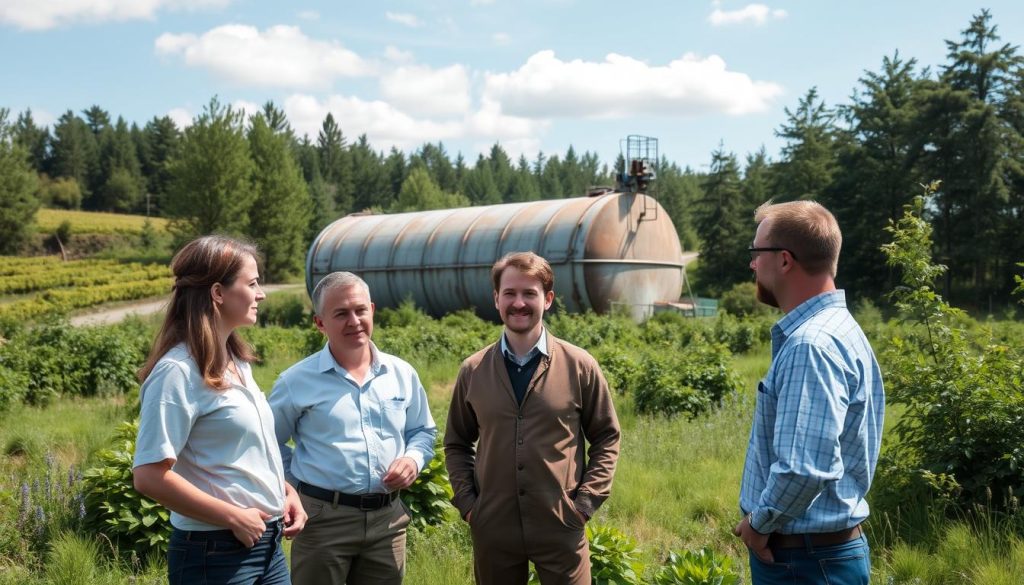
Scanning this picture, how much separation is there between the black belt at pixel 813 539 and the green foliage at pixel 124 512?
13.6 feet

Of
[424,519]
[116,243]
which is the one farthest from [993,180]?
[116,243]

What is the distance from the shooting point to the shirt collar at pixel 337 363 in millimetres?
3795

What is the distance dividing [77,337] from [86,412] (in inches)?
134

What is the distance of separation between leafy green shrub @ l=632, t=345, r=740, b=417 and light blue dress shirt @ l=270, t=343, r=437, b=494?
632 cm

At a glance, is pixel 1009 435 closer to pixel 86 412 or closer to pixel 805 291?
pixel 805 291

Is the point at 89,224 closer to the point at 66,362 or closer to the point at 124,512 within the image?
the point at 66,362

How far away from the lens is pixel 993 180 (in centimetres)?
3366

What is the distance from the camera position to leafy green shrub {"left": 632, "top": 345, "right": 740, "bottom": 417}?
995 cm

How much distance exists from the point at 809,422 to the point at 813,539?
1.44 ft

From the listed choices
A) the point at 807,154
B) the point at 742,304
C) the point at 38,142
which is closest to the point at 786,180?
the point at 807,154

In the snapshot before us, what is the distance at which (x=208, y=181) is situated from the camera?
5138 cm

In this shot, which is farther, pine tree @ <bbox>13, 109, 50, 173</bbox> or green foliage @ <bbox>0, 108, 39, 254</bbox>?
pine tree @ <bbox>13, 109, 50, 173</bbox>

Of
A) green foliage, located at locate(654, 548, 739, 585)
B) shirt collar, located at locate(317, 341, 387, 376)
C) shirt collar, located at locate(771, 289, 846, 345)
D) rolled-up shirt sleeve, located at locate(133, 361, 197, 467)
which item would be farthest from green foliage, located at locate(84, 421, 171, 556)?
shirt collar, located at locate(771, 289, 846, 345)

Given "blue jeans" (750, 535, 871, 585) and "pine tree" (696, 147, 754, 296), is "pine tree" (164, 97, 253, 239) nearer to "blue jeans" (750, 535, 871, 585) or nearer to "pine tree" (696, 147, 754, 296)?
"pine tree" (696, 147, 754, 296)
